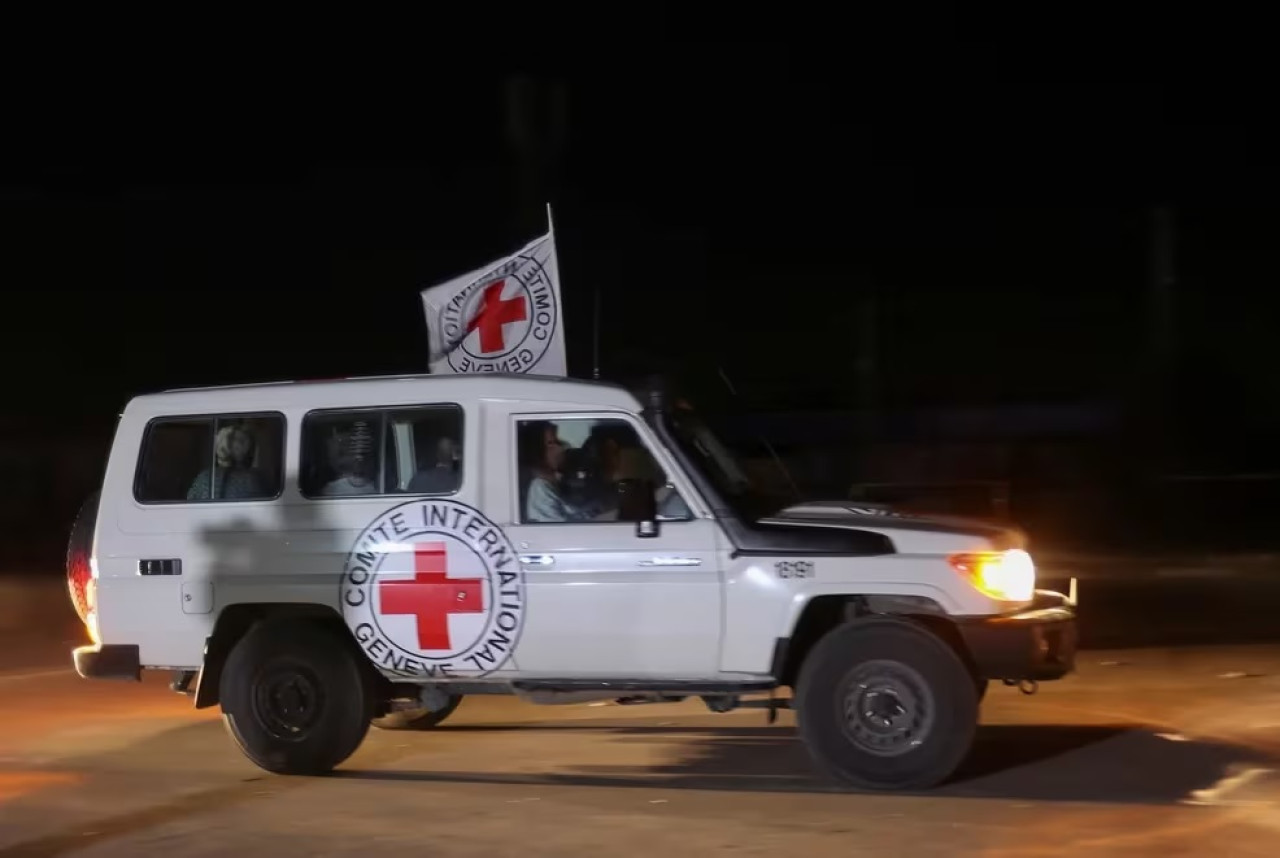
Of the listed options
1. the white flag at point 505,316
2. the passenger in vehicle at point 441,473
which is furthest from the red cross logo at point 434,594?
the white flag at point 505,316

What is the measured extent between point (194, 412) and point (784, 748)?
12.2 feet

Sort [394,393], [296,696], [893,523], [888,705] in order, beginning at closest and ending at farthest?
[888,705] < [893,523] < [394,393] < [296,696]

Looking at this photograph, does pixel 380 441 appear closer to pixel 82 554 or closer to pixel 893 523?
pixel 82 554

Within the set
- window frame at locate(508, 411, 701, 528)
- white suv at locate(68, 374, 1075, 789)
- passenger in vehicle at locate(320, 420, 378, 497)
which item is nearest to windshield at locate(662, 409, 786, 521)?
white suv at locate(68, 374, 1075, 789)

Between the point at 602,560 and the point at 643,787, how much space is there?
1195 millimetres

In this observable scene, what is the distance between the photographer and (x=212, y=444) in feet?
28.2

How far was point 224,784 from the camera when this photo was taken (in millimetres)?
8398

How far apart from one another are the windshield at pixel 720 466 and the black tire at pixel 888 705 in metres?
0.78

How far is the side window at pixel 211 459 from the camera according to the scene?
27.9 feet

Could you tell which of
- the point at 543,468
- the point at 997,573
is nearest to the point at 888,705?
the point at 997,573

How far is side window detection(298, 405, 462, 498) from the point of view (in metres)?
8.23

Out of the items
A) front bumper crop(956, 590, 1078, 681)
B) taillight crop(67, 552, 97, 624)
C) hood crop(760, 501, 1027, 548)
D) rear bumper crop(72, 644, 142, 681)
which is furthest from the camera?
taillight crop(67, 552, 97, 624)

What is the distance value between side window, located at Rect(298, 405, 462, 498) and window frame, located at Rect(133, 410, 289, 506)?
0.37 feet

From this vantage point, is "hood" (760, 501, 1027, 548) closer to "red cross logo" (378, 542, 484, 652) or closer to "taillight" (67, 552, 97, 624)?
"red cross logo" (378, 542, 484, 652)
